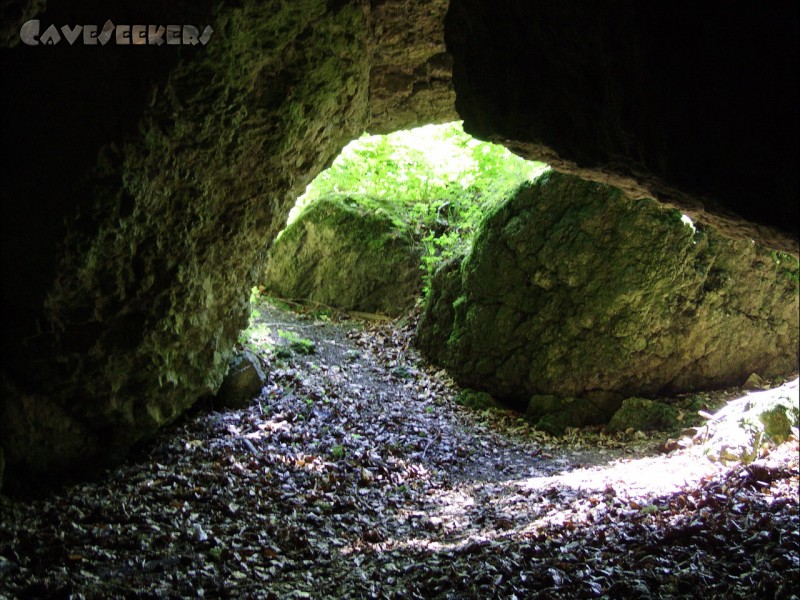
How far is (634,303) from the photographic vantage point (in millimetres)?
8586

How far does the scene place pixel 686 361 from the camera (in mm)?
8625

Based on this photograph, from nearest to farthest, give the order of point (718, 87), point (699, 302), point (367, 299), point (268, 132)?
point (718, 87) → point (268, 132) → point (699, 302) → point (367, 299)

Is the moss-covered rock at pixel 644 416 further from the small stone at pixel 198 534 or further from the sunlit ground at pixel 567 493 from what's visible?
the small stone at pixel 198 534

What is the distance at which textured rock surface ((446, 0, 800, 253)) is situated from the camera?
7.29ft

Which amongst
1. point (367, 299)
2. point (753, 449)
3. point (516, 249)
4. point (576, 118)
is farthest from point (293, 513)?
point (367, 299)

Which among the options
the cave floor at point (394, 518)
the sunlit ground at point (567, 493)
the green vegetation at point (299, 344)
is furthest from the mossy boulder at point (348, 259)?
the sunlit ground at point (567, 493)

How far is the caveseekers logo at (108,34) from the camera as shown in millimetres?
4352

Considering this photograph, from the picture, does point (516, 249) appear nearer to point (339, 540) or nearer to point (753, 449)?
point (753, 449)

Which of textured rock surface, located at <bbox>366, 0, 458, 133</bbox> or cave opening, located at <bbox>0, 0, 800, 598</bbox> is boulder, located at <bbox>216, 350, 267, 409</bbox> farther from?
textured rock surface, located at <bbox>366, 0, 458, 133</bbox>

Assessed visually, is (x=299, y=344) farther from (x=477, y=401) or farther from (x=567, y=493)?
(x=567, y=493)

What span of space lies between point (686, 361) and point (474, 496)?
Result: 4.51m

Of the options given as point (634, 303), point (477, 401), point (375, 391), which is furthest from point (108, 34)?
point (634, 303)

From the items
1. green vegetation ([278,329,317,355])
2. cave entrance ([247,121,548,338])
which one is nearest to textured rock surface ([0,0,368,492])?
green vegetation ([278,329,317,355])

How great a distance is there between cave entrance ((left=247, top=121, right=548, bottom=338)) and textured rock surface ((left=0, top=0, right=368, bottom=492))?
20.5ft
